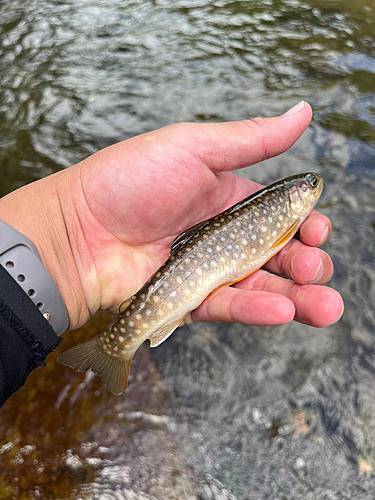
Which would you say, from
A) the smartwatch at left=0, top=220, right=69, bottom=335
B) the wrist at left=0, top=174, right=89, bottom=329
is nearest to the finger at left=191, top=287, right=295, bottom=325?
the wrist at left=0, top=174, right=89, bottom=329

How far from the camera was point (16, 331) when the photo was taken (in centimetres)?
213

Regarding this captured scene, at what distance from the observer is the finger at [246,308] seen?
238 cm

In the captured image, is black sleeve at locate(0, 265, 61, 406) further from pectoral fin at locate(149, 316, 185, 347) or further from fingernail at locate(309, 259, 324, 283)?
fingernail at locate(309, 259, 324, 283)

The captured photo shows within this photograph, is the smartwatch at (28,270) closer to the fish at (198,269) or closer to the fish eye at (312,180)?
the fish at (198,269)

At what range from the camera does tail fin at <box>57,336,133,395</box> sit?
2625 millimetres

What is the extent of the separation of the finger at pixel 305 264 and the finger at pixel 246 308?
321 millimetres

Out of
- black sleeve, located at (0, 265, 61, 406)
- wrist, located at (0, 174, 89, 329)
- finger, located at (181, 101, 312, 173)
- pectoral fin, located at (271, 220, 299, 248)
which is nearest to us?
black sleeve, located at (0, 265, 61, 406)

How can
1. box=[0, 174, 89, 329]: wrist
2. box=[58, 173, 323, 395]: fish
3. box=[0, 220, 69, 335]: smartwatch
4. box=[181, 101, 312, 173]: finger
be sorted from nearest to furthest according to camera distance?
box=[0, 220, 69, 335]: smartwatch → box=[58, 173, 323, 395]: fish → box=[181, 101, 312, 173]: finger → box=[0, 174, 89, 329]: wrist

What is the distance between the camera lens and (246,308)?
8.32 ft

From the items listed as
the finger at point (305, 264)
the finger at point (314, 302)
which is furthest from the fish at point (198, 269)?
the finger at point (314, 302)

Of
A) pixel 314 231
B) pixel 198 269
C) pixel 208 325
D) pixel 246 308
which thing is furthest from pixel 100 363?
pixel 314 231

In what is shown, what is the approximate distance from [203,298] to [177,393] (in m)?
1.25

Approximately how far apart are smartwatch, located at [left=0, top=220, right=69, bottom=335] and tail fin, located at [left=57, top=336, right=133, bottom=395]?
0.28 meters

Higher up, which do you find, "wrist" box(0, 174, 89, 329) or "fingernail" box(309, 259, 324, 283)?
"wrist" box(0, 174, 89, 329)
